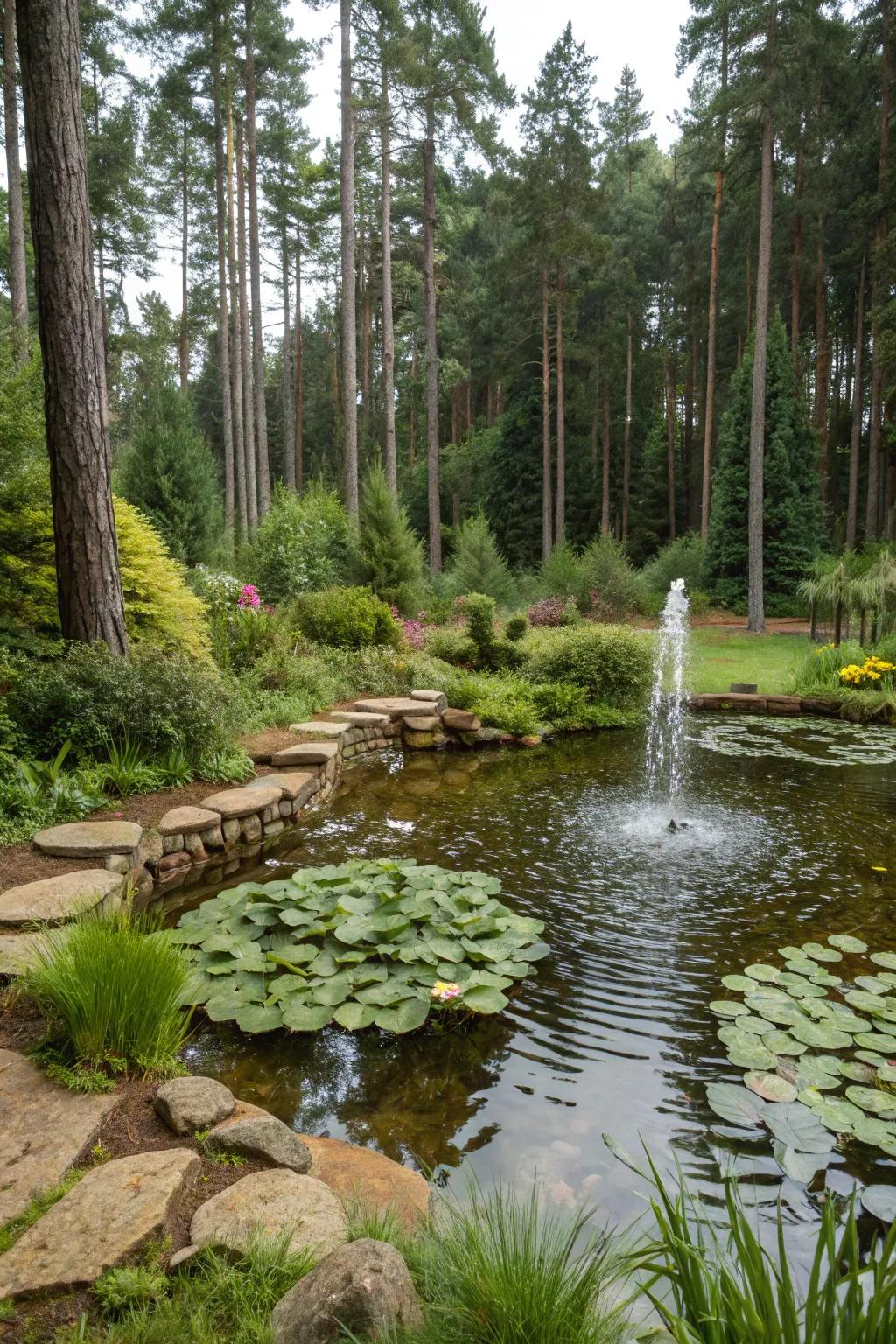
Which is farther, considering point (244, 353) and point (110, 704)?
point (244, 353)

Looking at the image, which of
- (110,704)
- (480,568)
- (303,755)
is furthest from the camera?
(480,568)

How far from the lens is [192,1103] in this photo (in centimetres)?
184

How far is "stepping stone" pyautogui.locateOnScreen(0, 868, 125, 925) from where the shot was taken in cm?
265

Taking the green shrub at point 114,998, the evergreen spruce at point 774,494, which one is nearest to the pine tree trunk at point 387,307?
the evergreen spruce at point 774,494

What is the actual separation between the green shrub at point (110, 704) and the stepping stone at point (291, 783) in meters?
0.38

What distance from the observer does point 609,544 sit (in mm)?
13758

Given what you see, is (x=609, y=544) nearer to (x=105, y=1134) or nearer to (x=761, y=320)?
(x=761, y=320)

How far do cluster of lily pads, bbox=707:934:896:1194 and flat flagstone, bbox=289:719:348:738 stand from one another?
3.71 metres

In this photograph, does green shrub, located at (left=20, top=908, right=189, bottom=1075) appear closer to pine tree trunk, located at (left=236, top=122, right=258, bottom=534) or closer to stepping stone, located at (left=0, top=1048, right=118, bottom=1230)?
stepping stone, located at (left=0, top=1048, right=118, bottom=1230)

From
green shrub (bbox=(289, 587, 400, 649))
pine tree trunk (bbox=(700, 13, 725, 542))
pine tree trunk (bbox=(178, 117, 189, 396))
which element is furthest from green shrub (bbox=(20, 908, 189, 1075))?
pine tree trunk (bbox=(178, 117, 189, 396))

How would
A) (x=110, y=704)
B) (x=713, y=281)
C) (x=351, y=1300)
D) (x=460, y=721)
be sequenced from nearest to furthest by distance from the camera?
(x=351, y=1300), (x=110, y=704), (x=460, y=721), (x=713, y=281)

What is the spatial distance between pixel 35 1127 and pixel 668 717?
280 inches

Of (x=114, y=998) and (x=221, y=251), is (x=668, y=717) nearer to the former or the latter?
(x=114, y=998)

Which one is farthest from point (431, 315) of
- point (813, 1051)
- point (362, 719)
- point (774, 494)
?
point (813, 1051)
